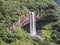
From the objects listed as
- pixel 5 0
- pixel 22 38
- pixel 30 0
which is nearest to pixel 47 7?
pixel 30 0

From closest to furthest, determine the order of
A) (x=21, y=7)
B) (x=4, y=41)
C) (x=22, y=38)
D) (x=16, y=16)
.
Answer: (x=4, y=41) → (x=22, y=38) → (x=16, y=16) → (x=21, y=7)

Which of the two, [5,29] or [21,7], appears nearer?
[5,29]

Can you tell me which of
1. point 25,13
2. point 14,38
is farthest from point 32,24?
point 14,38

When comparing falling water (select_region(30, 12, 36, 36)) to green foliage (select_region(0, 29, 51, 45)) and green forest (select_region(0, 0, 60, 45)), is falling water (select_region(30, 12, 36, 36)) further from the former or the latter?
green foliage (select_region(0, 29, 51, 45))

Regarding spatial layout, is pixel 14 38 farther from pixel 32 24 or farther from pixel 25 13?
pixel 32 24

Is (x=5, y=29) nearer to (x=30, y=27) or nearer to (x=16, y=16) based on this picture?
(x=16, y=16)

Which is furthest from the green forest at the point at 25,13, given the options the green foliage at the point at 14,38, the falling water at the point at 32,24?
the falling water at the point at 32,24

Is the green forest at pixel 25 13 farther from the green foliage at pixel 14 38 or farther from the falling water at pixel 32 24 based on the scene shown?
the falling water at pixel 32 24

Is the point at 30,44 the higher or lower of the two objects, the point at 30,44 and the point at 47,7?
the lower
